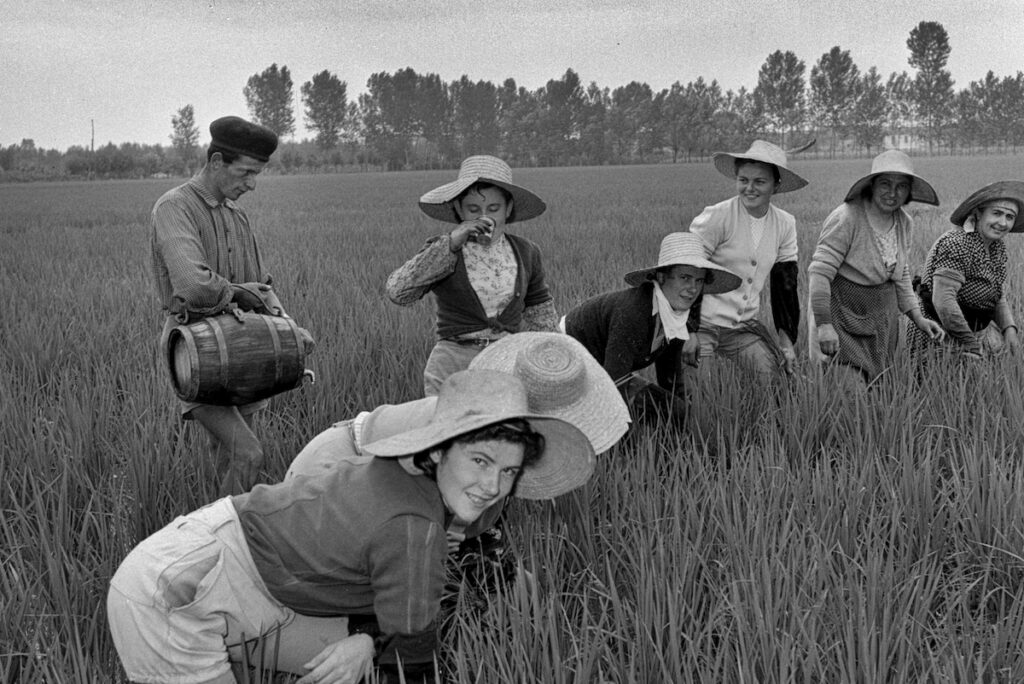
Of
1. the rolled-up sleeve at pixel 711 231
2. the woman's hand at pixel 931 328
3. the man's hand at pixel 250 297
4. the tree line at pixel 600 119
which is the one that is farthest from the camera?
the tree line at pixel 600 119

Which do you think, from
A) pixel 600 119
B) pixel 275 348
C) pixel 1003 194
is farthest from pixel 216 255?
pixel 600 119

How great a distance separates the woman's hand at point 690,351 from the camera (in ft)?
10.2

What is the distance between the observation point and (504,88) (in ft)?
143

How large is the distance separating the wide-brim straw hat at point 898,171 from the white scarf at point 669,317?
1.15 m

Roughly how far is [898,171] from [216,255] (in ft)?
8.17

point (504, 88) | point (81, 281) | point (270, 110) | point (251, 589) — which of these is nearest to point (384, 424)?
point (251, 589)

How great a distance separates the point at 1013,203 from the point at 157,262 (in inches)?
127

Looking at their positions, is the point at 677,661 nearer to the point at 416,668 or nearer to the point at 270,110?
the point at 416,668

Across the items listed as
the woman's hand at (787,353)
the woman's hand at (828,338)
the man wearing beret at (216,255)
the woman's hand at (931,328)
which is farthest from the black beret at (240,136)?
the woman's hand at (931,328)

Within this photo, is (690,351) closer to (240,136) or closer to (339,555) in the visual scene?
(240,136)

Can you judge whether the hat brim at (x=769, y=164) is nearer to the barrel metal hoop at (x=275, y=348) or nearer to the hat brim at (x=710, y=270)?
the hat brim at (x=710, y=270)

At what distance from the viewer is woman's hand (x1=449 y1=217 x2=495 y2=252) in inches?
102

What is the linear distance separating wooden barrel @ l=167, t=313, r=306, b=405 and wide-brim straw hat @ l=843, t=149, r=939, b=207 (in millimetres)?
2309

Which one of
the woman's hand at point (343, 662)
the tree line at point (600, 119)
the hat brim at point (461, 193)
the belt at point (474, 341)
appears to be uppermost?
the tree line at point (600, 119)
